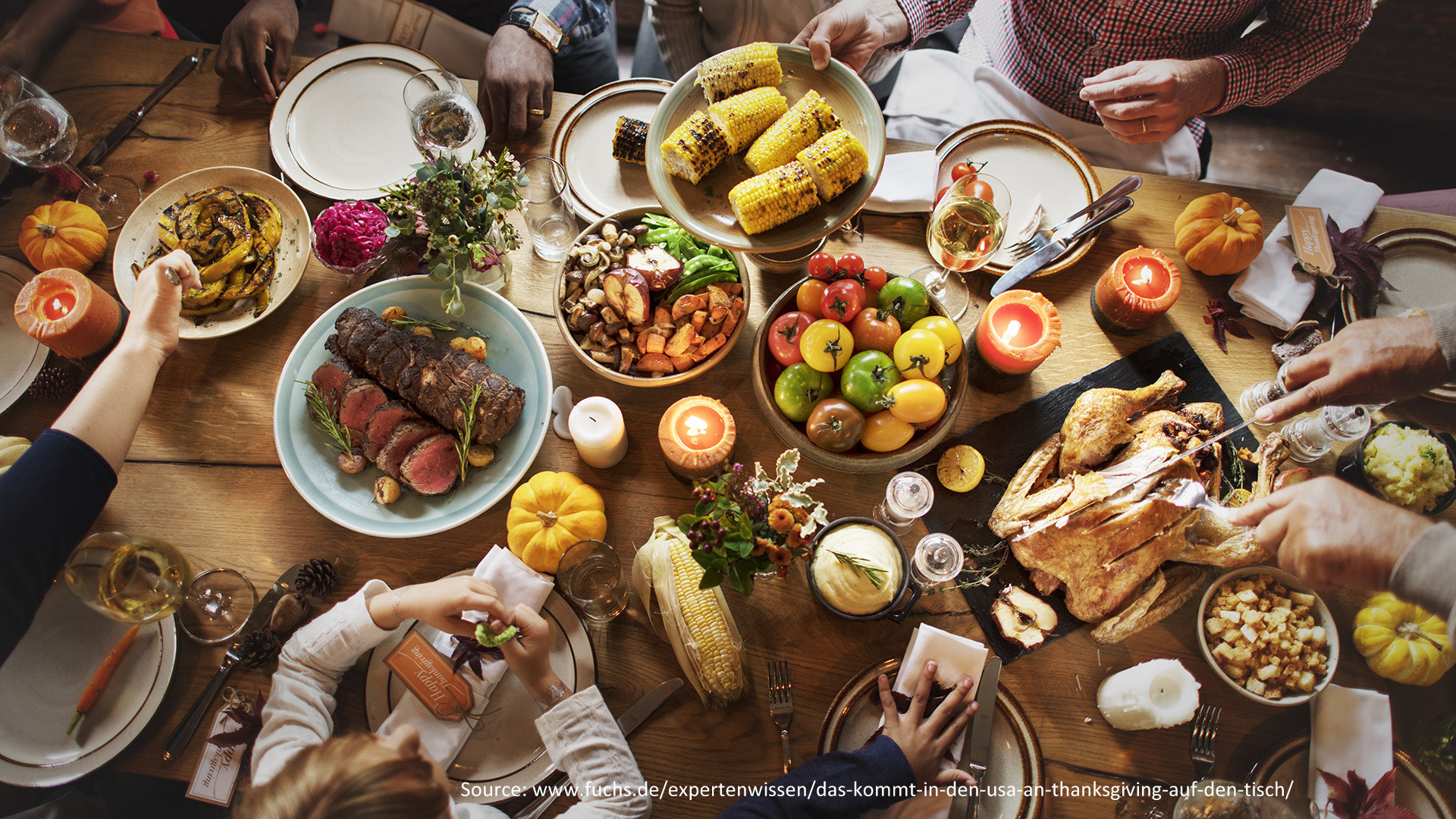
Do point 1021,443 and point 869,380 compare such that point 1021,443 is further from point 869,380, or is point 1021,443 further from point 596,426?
point 596,426

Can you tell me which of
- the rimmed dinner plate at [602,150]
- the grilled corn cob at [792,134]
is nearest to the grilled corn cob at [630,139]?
the rimmed dinner plate at [602,150]

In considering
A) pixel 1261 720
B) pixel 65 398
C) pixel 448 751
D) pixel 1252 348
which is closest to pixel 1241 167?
pixel 1252 348

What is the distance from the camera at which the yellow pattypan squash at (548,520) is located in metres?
1.71

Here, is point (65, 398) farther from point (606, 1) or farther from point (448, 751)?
point (606, 1)

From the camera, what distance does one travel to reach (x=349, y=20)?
8.03 ft

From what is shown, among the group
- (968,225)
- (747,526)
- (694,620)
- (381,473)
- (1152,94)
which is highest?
(1152,94)

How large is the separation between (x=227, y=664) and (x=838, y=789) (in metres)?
1.69

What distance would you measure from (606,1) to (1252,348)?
2.93 metres

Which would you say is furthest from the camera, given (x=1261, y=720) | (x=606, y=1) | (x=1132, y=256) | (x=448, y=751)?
(x=606, y=1)

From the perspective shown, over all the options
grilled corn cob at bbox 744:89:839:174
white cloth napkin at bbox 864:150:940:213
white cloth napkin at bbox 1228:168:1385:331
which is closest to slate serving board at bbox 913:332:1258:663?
white cloth napkin at bbox 1228:168:1385:331

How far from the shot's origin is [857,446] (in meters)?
1.77

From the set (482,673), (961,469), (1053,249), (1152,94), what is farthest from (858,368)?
(1152,94)

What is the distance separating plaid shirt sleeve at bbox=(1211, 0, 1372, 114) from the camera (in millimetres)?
2248

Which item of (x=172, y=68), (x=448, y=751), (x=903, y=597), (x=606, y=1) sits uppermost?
(x=606, y=1)
